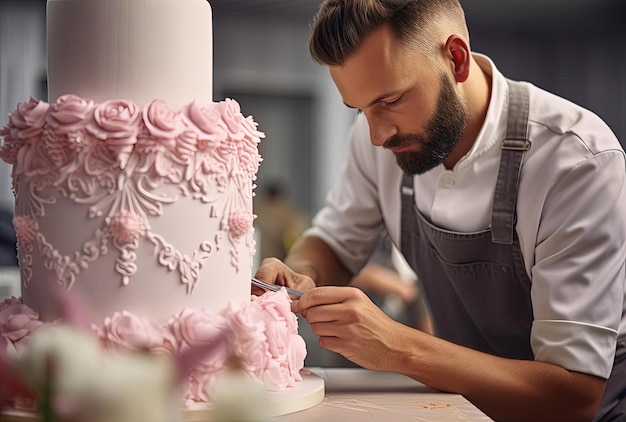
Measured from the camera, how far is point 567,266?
1669 millimetres

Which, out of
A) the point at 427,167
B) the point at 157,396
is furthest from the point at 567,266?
the point at 157,396

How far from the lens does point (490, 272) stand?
192cm

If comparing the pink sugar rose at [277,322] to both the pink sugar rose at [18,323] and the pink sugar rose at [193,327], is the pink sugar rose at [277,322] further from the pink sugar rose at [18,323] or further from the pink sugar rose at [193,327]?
the pink sugar rose at [18,323]

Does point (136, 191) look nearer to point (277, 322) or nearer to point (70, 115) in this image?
point (70, 115)

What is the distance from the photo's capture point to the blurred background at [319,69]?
675 cm

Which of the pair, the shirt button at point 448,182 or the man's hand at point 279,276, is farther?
the shirt button at point 448,182

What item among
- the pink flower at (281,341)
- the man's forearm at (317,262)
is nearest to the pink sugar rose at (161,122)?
the pink flower at (281,341)

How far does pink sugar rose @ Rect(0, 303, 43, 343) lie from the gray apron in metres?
1.05

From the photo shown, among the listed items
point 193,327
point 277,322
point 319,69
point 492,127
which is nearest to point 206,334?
point 193,327

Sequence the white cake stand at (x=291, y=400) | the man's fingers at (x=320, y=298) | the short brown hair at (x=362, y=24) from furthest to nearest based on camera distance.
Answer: the short brown hair at (x=362, y=24) < the man's fingers at (x=320, y=298) < the white cake stand at (x=291, y=400)

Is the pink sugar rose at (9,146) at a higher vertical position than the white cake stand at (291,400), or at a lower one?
higher

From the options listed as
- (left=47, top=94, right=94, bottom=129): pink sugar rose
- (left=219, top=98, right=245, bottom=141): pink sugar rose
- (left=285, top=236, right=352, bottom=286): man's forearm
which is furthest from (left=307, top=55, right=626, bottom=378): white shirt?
(left=47, top=94, right=94, bottom=129): pink sugar rose

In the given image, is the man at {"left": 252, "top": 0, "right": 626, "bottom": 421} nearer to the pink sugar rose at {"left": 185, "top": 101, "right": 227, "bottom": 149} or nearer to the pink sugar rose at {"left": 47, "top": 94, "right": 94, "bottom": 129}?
the pink sugar rose at {"left": 185, "top": 101, "right": 227, "bottom": 149}

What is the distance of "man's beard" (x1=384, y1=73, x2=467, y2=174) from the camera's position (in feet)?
6.08
